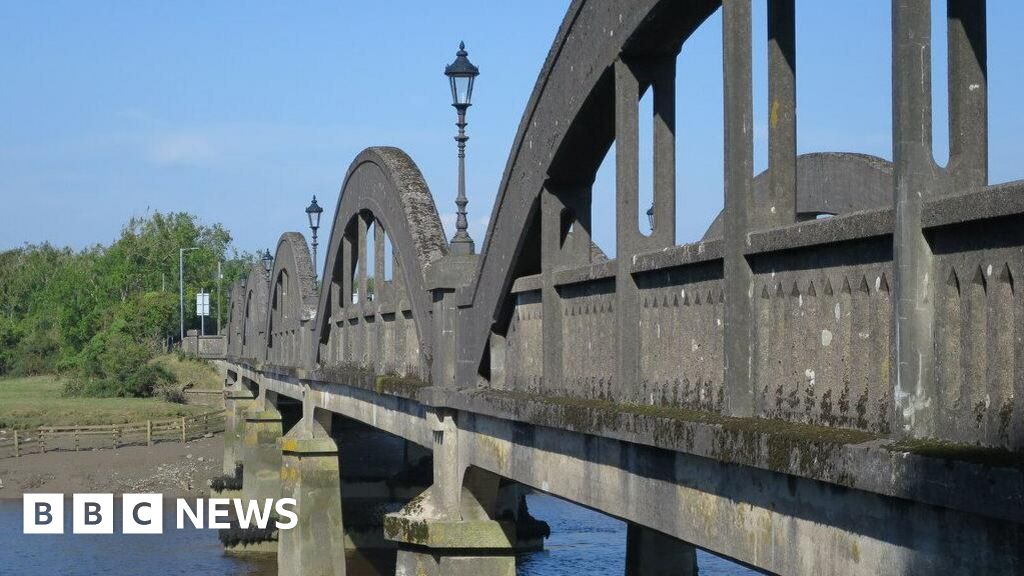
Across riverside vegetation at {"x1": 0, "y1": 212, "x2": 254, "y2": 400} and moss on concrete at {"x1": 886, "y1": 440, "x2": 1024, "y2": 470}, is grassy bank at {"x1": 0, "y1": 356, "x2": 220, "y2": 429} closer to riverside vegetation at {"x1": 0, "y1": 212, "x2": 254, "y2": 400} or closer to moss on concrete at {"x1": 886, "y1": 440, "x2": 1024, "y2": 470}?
riverside vegetation at {"x1": 0, "y1": 212, "x2": 254, "y2": 400}

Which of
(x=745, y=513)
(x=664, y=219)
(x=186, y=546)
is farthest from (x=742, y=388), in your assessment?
(x=186, y=546)

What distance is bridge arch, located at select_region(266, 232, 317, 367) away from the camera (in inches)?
1162

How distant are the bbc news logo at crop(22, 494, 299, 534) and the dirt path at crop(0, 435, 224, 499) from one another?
2.13 m

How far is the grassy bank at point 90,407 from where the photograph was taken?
66.1 metres

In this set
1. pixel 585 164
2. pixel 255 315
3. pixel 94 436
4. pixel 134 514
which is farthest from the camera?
pixel 94 436

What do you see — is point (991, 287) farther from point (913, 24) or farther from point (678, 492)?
point (678, 492)

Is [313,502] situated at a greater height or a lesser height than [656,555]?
lesser

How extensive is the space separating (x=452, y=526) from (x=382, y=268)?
7.64m

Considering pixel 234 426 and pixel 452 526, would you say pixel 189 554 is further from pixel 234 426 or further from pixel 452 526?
pixel 452 526

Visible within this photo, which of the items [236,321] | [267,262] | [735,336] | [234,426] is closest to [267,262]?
[267,262]

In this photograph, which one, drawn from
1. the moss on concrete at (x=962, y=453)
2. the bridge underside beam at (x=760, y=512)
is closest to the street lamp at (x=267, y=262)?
the bridge underside beam at (x=760, y=512)

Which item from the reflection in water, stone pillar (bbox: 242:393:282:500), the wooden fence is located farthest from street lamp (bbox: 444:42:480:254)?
the wooden fence

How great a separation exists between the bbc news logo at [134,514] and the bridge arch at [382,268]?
1323cm

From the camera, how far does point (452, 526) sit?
13.3 m
